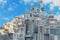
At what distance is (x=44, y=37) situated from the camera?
197 inches

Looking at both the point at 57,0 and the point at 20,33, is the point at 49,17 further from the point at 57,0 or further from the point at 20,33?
the point at 20,33

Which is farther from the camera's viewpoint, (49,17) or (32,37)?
(49,17)

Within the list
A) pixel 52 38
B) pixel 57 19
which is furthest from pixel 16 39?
pixel 57 19

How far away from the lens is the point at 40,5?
16.9 feet

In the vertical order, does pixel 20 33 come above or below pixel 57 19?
below

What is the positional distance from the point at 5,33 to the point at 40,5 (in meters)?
1.19

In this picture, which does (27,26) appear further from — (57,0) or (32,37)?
(57,0)

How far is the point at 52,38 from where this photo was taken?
4957 mm

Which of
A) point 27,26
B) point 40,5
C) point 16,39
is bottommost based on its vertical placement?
point 16,39

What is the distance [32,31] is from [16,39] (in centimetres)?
53

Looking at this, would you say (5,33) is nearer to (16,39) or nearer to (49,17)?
(16,39)

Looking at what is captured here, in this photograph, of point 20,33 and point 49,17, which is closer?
point 20,33

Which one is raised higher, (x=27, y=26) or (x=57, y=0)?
(x=57, y=0)

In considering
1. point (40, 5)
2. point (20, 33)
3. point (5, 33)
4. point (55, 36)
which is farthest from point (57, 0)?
point (5, 33)
